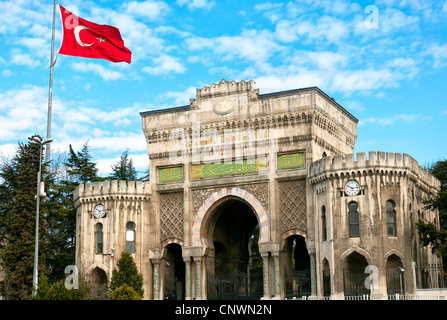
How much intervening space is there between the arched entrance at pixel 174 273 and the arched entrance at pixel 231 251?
254 cm

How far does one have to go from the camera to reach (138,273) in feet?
137

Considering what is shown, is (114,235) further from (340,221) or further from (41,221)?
(340,221)

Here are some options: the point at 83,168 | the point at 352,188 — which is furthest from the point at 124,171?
the point at 352,188

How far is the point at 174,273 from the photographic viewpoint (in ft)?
150

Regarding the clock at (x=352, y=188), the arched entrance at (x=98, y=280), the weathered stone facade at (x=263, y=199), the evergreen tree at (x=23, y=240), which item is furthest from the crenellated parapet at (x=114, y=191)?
the clock at (x=352, y=188)

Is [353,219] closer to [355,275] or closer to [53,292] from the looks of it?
[355,275]

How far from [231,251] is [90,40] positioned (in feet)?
67.4

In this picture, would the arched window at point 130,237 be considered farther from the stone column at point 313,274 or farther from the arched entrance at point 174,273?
the stone column at point 313,274

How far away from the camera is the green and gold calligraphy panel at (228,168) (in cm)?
4109

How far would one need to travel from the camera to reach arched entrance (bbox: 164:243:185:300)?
43.9m

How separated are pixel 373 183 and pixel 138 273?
15.7 meters
